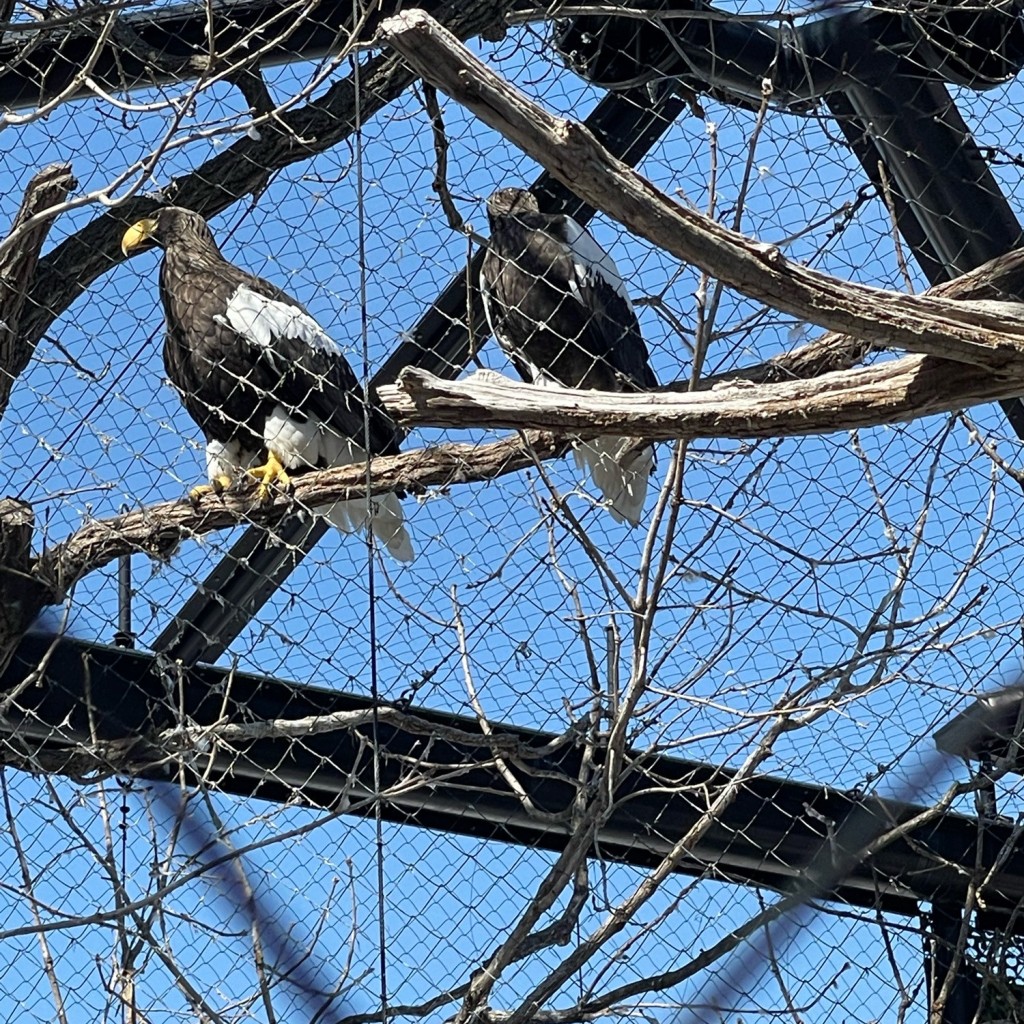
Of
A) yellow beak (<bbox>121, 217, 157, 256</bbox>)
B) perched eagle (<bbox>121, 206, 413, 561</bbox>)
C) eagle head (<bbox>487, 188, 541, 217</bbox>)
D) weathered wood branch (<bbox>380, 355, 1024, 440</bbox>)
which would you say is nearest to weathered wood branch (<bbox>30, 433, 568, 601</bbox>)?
perched eagle (<bbox>121, 206, 413, 561</bbox>)

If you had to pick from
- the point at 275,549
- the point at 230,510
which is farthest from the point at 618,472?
the point at 230,510

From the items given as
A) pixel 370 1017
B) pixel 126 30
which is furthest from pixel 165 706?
pixel 126 30

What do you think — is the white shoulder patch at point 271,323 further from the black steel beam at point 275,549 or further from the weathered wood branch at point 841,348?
the weathered wood branch at point 841,348

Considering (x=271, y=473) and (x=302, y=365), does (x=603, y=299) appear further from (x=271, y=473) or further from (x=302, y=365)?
(x=271, y=473)

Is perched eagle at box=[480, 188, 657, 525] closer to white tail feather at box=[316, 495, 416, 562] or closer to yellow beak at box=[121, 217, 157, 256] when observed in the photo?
white tail feather at box=[316, 495, 416, 562]

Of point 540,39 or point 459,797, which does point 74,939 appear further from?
point 540,39

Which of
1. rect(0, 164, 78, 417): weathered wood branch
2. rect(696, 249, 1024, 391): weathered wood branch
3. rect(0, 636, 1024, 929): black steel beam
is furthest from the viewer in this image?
rect(0, 636, 1024, 929): black steel beam

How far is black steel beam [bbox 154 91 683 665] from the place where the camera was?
3.27 metres

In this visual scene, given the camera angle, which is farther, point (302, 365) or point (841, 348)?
point (302, 365)

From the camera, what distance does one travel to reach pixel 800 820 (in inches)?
137

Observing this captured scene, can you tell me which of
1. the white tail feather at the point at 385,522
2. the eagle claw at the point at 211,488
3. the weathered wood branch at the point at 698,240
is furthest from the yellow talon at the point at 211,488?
the weathered wood branch at the point at 698,240

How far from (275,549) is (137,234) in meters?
0.77

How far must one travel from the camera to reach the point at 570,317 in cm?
395

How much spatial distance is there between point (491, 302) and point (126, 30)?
36.9 inches
